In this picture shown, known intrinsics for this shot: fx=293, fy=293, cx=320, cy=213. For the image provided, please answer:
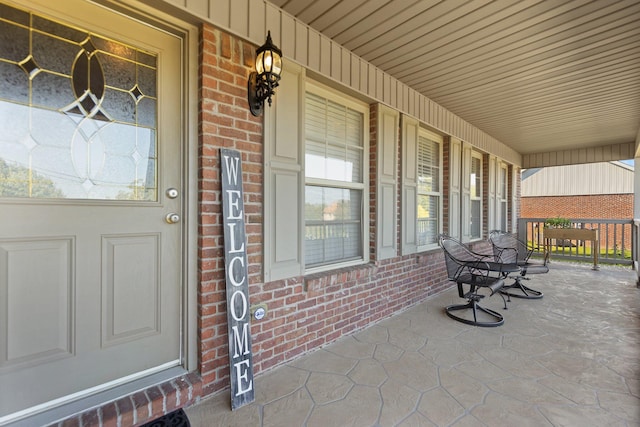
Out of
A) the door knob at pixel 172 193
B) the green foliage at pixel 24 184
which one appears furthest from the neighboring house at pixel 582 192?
the green foliage at pixel 24 184

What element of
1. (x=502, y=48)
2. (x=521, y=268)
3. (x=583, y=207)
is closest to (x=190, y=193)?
(x=502, y=48)

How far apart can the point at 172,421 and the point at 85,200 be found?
4.16ft

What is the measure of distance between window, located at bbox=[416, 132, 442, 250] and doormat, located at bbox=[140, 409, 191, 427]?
Result: 10.2 feet

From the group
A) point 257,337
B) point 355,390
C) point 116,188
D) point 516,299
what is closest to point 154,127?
point 116,188

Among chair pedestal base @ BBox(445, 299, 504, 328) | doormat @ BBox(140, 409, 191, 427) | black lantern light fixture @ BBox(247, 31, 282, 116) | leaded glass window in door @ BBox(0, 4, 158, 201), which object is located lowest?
doormat @ BBox(140, 409, 191, 427)

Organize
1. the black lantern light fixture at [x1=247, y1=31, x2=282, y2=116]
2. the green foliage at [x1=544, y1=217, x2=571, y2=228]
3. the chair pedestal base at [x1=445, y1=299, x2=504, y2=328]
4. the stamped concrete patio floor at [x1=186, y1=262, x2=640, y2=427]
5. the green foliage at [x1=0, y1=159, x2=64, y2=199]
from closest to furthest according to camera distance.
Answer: the green foliage at [x1=0, y1=159, x2=64, y2=199] → the stamped concrete patio floor at [x1=186, y1=262, x2=640, y2=427] → the black lantern light fixture at [x1=247, y1=31, x2=282, y2=116] → the chair pedestal base at [x1=445, y1=299, x2=504, y2=328] → the green foliage at [x1=544, y1=217, x2=571, y2=228]

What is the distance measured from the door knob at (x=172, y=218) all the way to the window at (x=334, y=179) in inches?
39.4

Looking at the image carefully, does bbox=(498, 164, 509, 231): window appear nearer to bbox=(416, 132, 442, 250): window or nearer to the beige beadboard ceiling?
the beige beadboard ceiling

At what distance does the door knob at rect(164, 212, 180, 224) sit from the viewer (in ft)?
5.85

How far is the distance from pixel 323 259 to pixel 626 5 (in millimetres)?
2864

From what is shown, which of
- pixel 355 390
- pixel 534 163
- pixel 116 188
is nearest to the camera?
pixel 116 188

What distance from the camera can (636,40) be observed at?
7.87 ft

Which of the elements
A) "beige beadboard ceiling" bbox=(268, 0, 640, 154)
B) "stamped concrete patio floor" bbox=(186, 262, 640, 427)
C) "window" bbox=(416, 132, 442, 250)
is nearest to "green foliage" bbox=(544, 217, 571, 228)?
"beige beadboard ceiling" bbox=(268, 0, 640, 154)

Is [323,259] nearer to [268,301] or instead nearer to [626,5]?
[268,301]
